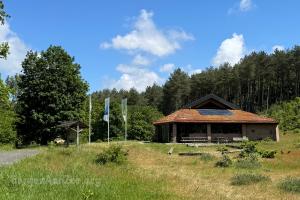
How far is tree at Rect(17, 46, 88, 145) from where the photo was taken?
5562cm

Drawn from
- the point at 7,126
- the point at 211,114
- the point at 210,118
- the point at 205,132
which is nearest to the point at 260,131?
the point at 211,114

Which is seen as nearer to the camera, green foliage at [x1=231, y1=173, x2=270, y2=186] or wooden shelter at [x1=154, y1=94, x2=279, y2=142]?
green foliage at [x1=231, y1=173, x2=270, y2=186]

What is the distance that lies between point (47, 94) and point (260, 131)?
26.0m

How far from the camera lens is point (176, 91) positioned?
111875 millimetres

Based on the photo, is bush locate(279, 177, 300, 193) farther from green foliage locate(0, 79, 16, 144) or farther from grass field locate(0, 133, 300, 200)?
green foliage locate(0, 79, 16, 144)

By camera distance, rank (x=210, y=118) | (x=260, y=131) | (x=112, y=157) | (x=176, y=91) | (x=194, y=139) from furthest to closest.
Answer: (x=176, y=91), (x=260, y=131), (x=210, y=118), (x=194, y=139), (x=112, y=157)

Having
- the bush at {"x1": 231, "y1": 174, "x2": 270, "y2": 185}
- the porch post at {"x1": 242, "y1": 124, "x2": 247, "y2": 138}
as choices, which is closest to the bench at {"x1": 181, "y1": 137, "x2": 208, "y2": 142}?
the porch post at {"x1": 242, "y1": 124, "x2": 247, "y2": 138}

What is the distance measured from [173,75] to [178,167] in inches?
3534

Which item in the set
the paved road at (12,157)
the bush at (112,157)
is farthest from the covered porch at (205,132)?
the bush at (112,157)

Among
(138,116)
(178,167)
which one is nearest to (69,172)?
(178,167)

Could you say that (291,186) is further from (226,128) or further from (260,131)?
(260,131)

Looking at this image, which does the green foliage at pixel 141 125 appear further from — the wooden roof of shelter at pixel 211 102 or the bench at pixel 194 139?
the bench at pixel 194 139

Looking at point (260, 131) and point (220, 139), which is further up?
point (260, 131)

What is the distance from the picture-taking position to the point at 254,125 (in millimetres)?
53000
